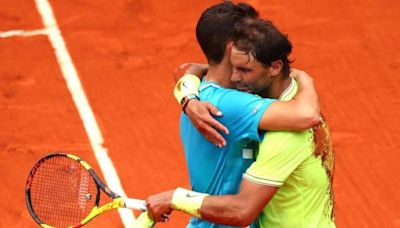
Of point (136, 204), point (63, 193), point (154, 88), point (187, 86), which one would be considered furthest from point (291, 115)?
point (154, 88)

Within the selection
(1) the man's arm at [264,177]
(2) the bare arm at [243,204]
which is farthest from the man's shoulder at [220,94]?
(2) the bare arm at [243,204]

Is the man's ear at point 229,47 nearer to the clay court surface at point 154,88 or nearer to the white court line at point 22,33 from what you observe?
the clay court surface at point 154,88

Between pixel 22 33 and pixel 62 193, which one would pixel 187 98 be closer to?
pixel 62 193

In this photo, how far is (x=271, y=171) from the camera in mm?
4766

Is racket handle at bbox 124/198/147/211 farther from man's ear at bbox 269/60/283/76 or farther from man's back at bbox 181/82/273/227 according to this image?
man's ear at bbox 269/60/283/76

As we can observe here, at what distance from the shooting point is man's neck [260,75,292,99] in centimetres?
499

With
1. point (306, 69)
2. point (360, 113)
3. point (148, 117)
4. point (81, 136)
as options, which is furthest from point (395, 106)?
point (81, 136)

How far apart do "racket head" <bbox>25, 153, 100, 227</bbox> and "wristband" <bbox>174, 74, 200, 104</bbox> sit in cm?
137

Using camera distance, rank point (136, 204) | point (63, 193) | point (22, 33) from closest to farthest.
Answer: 1. point (136, 204)
2. point (63, 193)
3. point (22, 33)

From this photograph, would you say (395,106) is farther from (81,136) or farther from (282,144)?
(282,144)

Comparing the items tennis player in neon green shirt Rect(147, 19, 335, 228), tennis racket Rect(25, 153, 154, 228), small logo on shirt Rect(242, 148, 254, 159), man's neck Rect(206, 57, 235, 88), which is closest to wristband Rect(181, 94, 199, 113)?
man's neck Rect(206, 57, 235, 88)

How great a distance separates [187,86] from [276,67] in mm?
622

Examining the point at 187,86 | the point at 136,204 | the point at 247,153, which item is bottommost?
the point at 136,204

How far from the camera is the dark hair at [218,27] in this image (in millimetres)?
5090
